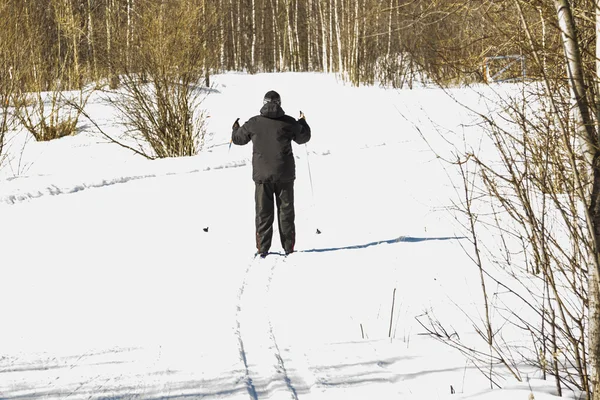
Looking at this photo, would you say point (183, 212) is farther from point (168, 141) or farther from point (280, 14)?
point (280, 14)

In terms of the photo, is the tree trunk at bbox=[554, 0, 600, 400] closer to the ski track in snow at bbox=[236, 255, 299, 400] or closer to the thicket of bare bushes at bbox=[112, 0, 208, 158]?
the ski track in snow at bbox=[236, 255, 299, 400]

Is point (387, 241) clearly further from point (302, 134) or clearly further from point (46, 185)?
point (46, 185)

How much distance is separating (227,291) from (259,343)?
5.10ft

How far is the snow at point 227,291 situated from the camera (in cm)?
397

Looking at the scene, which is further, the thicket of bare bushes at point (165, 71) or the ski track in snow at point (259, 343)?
the thicket of bare bushes at point (165, 71)

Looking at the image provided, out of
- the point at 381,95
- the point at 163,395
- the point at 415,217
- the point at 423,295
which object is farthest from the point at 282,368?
the point at 381,95

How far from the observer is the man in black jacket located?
755 cm

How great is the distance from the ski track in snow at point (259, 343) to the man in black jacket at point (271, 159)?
1013 millimetres

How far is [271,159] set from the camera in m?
7.55

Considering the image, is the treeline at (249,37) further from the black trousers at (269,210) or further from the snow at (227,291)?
the black trousers at (269,210)

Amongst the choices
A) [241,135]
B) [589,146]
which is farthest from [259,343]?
[241,135]

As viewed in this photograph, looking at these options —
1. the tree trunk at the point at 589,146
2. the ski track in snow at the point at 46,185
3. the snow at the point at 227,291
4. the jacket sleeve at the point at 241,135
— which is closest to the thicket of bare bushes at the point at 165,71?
the ski track in snow at the point at 46,185

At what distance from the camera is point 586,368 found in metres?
3.33

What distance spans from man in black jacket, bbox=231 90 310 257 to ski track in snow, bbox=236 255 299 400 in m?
1.01
